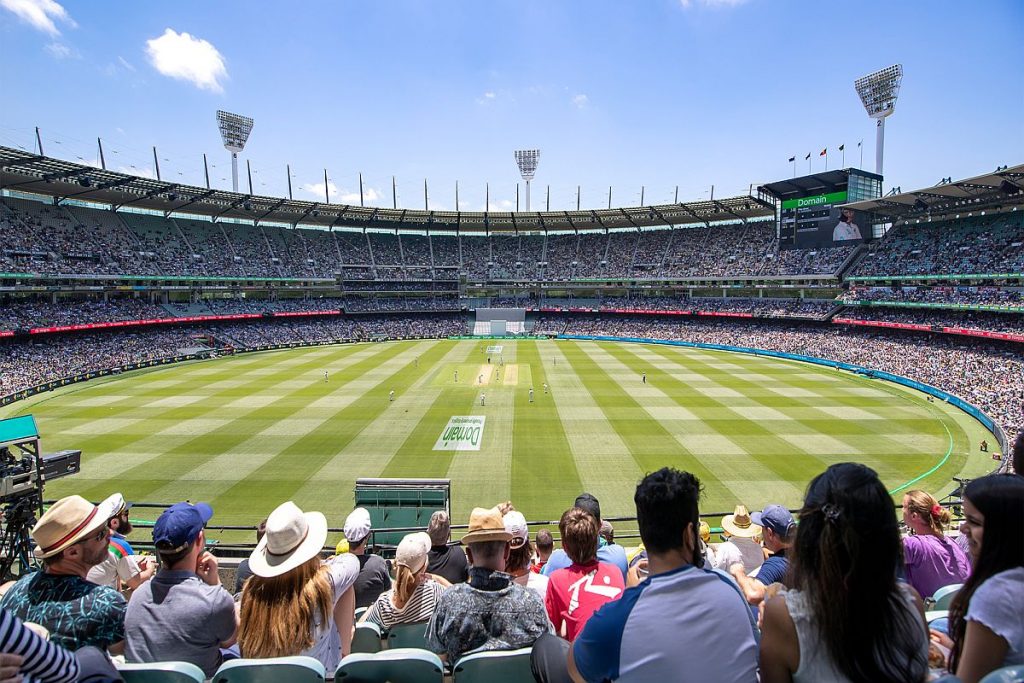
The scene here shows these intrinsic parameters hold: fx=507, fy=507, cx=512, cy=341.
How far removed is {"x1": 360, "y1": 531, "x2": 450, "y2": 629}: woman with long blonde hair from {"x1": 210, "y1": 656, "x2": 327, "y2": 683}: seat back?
4.78ft

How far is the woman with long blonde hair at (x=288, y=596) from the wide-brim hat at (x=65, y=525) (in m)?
1.20

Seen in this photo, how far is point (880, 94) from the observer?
59.3m

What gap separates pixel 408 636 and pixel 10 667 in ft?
9.52

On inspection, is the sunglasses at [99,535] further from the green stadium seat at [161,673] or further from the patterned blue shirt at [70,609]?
the green stadium seat at [161,673]

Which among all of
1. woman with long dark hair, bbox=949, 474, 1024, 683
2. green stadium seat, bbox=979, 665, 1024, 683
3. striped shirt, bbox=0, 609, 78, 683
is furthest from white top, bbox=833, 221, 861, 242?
striped shirt, bbox=0, 609, 78, 683

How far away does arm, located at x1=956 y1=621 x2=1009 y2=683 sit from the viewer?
101 inches

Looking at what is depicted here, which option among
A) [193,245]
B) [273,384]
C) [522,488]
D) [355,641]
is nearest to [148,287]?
[193,245]

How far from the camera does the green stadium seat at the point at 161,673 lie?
317cm

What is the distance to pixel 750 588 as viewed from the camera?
433 centimetres

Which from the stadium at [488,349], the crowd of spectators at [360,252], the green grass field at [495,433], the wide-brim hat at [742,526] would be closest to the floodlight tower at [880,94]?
the stadium at [488,349]

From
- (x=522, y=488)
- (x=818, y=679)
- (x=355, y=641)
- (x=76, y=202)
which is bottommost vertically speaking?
(x=522, y=488)

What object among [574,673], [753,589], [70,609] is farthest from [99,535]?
[753,589]

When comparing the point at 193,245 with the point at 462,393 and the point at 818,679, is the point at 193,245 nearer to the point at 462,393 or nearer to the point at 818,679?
the point at 462,393

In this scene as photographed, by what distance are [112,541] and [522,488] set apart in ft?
48.2
